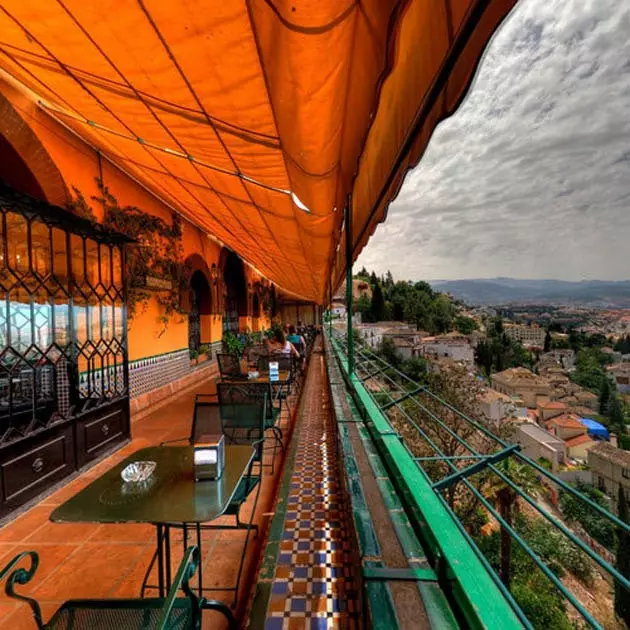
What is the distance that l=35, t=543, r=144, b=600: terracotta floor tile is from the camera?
1.74m

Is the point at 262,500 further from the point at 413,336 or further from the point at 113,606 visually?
the point at 413,336

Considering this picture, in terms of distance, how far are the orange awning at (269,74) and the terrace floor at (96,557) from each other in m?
2.03

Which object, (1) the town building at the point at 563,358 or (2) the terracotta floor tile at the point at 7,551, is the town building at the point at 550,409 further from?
(2) the terracotta floor tile at the point at 7,551

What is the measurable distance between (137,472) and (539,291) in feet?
309

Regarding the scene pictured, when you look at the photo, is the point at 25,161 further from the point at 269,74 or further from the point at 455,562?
the point at 455,562

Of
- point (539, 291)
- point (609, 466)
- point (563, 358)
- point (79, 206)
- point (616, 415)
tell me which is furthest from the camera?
point (539, 291)

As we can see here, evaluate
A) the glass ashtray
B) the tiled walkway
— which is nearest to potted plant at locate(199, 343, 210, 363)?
the tiled walkway

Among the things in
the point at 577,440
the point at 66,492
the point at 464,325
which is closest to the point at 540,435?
the point at 577,440

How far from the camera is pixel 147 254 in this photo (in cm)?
511

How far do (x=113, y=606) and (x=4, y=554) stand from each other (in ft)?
5.47

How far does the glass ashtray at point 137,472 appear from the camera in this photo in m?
1.59

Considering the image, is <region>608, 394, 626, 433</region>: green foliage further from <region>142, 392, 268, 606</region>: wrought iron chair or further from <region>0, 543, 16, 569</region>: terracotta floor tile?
<region>0, 543, 16, 569</region>: terracotta floor tile

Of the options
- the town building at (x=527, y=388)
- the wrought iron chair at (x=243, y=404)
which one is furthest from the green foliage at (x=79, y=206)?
the town building at (x=527, y=388)

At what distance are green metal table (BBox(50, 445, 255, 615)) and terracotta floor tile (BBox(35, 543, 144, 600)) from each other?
474 mm
